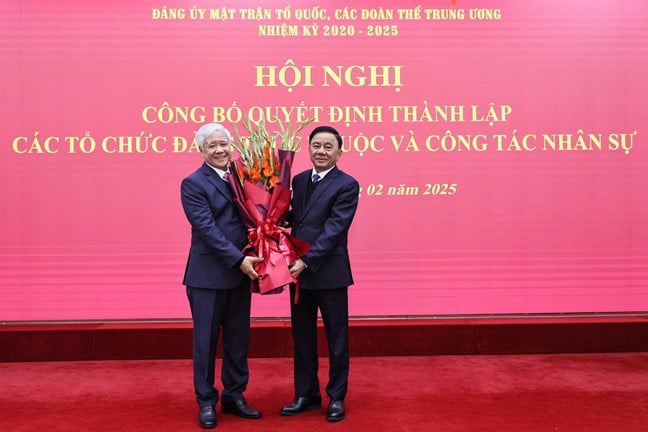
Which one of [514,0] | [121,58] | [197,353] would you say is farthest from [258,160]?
[514,0]

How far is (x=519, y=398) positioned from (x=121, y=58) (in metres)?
2.92

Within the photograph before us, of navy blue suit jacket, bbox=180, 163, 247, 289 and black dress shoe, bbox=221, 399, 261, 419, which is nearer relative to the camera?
navy blue suit jacket, bbox=180, 163, 247, 289

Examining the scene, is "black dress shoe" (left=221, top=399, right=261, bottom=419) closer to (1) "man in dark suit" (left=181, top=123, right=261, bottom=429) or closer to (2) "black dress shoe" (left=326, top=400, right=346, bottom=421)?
(1) "man in dark suit" (left=181, top=123, right=261, bottom=429)

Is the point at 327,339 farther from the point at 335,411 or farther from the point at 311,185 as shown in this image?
the point at 311,185

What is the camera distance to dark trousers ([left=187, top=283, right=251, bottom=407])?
2.26 meters

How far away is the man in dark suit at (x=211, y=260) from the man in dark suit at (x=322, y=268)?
0.23 meters

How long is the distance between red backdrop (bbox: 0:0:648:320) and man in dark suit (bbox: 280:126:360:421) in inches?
43.5

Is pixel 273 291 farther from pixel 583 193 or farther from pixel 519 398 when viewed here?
pixel 583 193

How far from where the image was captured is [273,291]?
2.22 m

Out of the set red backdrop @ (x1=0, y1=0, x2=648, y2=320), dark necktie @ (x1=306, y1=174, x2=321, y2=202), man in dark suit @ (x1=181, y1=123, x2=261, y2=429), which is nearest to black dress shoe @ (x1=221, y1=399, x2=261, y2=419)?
man in dark suit @ (x1=181, y1=123, x2=261, y2=429)

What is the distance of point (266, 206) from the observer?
7.42ft

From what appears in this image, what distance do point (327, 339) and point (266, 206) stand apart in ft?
2.04

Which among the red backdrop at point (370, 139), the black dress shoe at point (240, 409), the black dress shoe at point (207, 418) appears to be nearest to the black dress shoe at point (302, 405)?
the black dress shoe at point (240, 409)

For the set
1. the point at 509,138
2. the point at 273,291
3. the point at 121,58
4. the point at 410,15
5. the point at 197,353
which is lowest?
the point at 197,353
